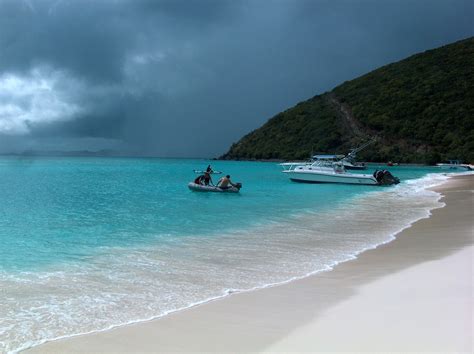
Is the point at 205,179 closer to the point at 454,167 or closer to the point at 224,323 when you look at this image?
the point at 224,323

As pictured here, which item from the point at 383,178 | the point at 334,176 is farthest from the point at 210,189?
the point at 383,178

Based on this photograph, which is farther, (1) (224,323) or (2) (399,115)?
(2) (399,115)

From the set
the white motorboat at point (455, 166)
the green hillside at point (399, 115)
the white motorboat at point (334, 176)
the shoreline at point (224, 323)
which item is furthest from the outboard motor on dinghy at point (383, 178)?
the green hillside at point (399, 115)

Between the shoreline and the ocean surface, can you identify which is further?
the ocean surface

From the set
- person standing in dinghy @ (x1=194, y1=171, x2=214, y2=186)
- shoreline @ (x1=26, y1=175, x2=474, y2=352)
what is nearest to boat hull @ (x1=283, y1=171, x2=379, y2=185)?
person standing in dinghy @ (x1=194, y1=171, x2=214, y2=186)

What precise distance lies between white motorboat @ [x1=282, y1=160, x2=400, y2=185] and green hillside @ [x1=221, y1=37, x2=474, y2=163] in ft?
184

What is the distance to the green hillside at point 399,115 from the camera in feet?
318

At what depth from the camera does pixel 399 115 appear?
10588 centimetres

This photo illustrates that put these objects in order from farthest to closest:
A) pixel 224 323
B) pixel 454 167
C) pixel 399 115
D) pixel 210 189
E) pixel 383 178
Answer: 1. pixel 399 115
2. pixel 454 167
3. pixel 383 178
4. pixel 210 189
5. pixel 224 323

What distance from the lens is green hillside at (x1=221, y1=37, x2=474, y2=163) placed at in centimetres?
9694

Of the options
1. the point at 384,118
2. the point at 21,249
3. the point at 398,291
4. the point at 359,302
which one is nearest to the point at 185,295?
the point at 359,302

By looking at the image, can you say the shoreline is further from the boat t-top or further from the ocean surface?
the boat t-top

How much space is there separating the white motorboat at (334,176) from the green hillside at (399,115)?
5613cm

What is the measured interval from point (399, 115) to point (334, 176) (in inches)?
2776
